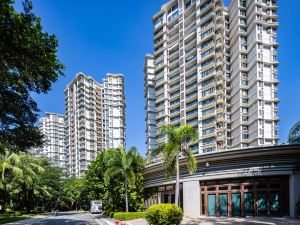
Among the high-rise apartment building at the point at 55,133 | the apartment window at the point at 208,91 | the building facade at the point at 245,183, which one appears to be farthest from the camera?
the high-rise apartment building at the point at 55,133

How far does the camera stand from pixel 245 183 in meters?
27.3

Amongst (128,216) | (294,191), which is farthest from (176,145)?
(128,216)

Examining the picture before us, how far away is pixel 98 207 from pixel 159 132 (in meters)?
36.4

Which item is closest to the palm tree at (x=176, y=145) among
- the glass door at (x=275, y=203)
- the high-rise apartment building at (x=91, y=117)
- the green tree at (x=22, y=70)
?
the glass door at (x=275, y=203)

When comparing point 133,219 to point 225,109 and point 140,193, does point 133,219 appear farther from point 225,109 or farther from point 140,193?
point 225,109

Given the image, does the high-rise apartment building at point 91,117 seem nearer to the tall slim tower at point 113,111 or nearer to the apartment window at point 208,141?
the tall slim tower at point 113,111

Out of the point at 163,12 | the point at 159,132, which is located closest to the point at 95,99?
the point at 163,12

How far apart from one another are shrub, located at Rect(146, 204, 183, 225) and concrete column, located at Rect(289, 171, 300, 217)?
8.93m

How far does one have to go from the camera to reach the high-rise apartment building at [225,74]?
8112 cm

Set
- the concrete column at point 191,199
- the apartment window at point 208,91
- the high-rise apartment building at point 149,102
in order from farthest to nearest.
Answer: the high-rise apartment building at point 149,102 → the apartment window at point 208,91 → the concrete column at point 191,199

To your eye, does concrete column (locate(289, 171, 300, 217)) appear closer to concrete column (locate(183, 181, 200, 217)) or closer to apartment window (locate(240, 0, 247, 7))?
concrete column (locate(183, 181, 200, 217))

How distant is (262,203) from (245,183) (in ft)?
6.59

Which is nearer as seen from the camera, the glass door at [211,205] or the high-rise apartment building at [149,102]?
the glass door at [211,205]

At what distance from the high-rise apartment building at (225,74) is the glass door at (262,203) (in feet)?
171
